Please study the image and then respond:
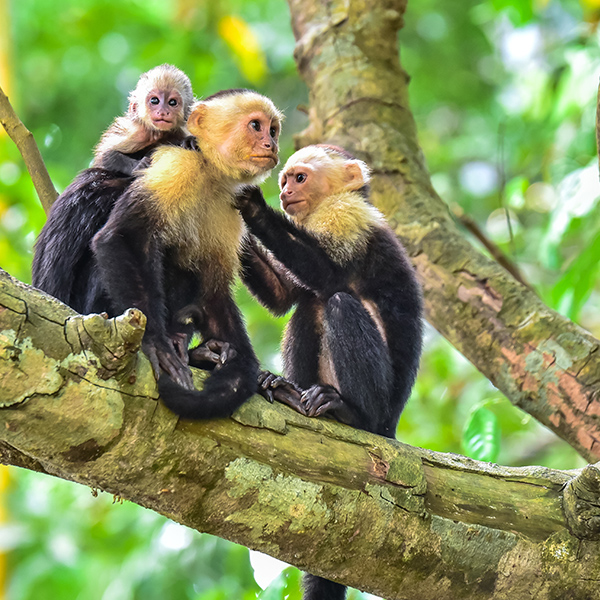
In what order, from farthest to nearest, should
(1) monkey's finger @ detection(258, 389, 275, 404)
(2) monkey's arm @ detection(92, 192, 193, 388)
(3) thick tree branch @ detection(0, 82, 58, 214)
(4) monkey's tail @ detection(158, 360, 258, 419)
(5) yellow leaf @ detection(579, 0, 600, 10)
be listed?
(5) yellow leaf @ detection(579, 0, 600, 10), (3) thick tree branch @ detection(0, 82, 58, 214), (1) monkey's finger @ detection(258, 389, 275, 404), (2) monkey's arm @ detection(92, 192, 193, 388), (4) monkey's tail @ detection(158, 360, 258, 419)

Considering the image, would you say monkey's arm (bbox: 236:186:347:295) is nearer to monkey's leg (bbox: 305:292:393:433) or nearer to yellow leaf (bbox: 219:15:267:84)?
monkey's leg (bbox: 305:292:393:433)

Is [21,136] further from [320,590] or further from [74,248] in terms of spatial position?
[320,590]

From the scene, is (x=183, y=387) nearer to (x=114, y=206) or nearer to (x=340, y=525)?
(x=340, y=525)

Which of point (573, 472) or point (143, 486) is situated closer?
point (143, 486)

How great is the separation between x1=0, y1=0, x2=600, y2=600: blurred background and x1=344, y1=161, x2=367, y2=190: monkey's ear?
1004mm

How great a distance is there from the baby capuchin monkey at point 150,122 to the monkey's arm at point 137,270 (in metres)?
0.54

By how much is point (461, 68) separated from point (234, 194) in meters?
5.37

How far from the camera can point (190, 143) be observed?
10.1 feet

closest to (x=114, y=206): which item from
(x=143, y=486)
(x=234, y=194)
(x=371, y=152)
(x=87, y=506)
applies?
(x=234, y=194)

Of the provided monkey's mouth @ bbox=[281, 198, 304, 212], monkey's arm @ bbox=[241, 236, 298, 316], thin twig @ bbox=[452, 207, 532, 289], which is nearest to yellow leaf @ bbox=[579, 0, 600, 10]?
thin twig @ bbox=[452, 207, 532, 289]

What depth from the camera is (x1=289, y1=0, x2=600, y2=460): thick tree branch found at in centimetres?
312

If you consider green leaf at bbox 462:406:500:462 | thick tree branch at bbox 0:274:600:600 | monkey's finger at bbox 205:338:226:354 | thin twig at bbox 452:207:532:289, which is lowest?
thick tree branch at bbox 0:274:600:600

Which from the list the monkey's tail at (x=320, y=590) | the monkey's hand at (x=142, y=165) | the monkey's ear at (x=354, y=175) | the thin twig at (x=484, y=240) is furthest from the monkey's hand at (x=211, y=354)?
the thin twig at (x=484, y=240)

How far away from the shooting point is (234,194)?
10.1 feet
